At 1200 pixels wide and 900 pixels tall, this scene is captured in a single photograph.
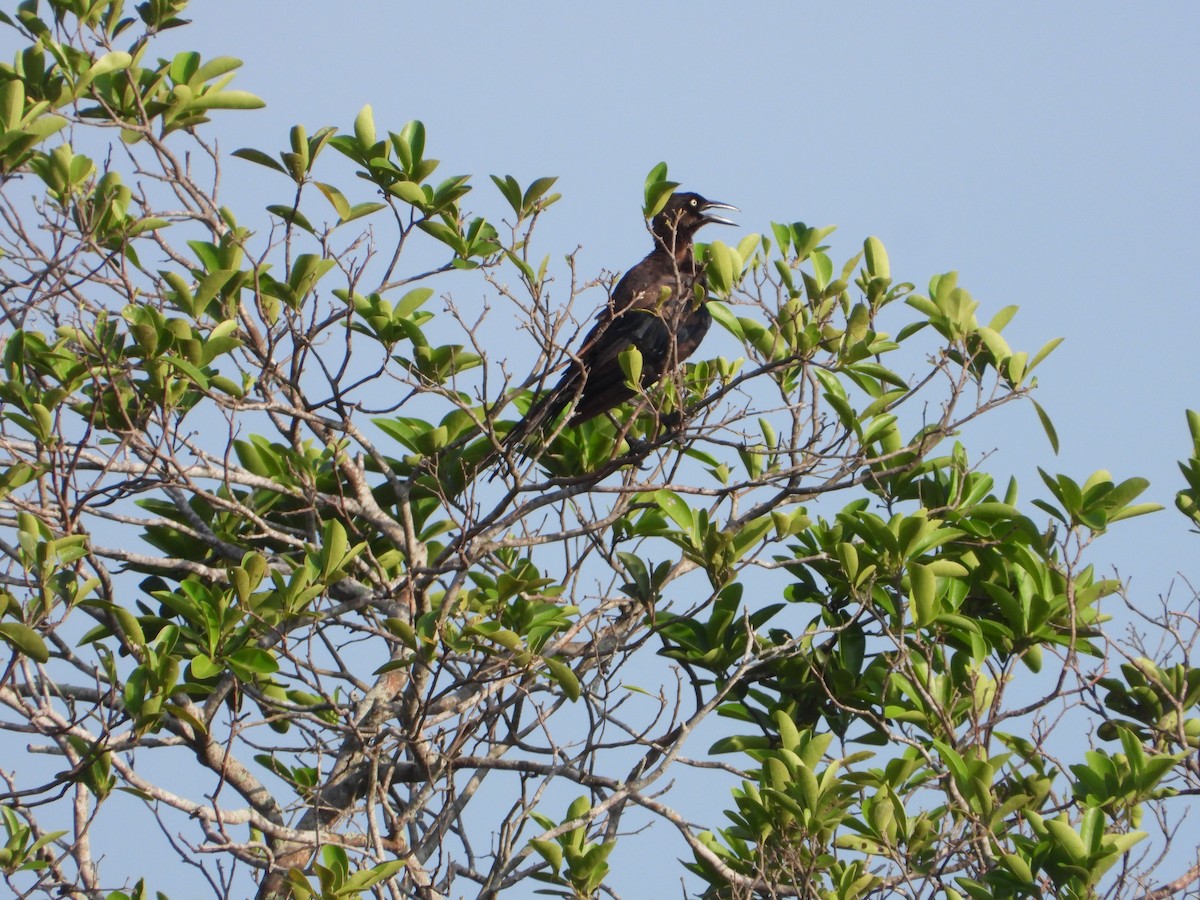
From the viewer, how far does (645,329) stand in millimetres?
5379

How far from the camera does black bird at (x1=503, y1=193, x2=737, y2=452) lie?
4051mm

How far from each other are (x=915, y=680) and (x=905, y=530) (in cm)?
42

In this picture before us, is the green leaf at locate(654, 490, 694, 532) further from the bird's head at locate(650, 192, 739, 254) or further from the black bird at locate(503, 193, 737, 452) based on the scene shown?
the bird's head at locate(650, 192, 739, 254)

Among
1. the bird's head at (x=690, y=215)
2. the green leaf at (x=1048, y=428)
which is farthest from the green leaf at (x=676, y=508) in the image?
the bird's head at (x=690, y=215)

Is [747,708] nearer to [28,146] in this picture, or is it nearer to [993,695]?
[993,695]

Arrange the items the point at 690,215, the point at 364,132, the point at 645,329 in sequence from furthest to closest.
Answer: the point at 690,215 → the point at 645,329 → the point at 364,132

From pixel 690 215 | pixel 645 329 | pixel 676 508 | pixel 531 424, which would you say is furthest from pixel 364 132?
pixel 690 215

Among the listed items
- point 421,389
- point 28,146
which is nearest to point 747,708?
point 421,389

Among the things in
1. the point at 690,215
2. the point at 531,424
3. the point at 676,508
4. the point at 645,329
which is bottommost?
the point at 676,508

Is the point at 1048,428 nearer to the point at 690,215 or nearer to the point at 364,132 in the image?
the point at 364,132

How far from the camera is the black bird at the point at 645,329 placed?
405cm

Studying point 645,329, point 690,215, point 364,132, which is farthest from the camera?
point 690,215

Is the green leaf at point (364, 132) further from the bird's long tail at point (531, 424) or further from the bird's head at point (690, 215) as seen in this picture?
the bird's head at point (690, 215)

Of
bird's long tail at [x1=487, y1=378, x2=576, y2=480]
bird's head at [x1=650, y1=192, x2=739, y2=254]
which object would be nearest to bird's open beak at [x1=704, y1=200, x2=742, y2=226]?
bird's head at [x1=650, y1=192, x2=739, y2=254]
